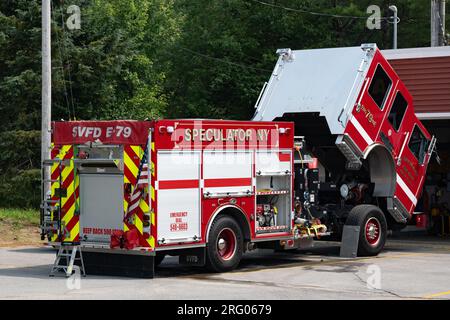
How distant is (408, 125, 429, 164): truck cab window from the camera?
2030 centimetres

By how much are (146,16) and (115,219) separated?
150ft

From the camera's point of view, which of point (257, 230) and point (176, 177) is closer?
point (176, 177)

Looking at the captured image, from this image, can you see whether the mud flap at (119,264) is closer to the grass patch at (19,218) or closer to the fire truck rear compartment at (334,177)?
the fire truck rear compartment at (334,177)

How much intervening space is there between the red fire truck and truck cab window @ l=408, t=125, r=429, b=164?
0.03 metres

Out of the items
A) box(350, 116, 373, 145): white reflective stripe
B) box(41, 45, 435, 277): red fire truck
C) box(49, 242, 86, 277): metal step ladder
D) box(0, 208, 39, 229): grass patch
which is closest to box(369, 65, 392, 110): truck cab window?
box(41, 45, 435, 277): red fire truck

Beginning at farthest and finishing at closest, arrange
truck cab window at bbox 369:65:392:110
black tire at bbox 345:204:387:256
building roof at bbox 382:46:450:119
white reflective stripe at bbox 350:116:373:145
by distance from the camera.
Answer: building roof at bbox 382:46:450:119
truck cab window at bbox 369:65:392:110
black tire at bbox 345:204:387:256
white reflective stripe at bbox 350:116:373:145

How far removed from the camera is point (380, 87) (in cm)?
1920

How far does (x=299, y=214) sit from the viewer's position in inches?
689

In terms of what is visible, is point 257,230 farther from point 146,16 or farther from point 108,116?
point 146,16

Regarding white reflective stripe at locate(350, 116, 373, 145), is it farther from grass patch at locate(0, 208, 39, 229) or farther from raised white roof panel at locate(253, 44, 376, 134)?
grass patch at locate(0, 208, 39, 229)

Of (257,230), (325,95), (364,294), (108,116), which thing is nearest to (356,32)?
(108,116)

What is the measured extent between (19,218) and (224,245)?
11.0 meters

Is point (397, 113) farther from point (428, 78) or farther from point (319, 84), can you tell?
point (428, 78)

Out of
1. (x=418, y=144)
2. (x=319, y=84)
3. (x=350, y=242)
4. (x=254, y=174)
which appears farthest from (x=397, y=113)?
(x=254, y=174)
